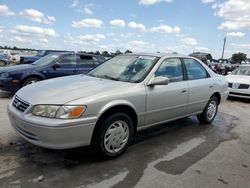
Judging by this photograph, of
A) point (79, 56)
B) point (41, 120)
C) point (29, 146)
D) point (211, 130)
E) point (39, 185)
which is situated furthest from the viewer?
point (79, 56)

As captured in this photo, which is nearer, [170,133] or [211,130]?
[170,133]

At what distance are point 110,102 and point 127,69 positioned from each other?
1097 mm

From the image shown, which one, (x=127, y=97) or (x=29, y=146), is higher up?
(x=127, y=97)

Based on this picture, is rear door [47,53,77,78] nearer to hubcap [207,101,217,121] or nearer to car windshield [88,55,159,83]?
car windshield [88,55,159,83]

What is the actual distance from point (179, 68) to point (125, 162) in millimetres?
2215

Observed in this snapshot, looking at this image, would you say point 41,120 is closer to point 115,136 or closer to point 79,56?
point 115,136

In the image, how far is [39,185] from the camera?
3025 millimetres

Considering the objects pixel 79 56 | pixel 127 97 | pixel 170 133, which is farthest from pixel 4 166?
pixel 79 56

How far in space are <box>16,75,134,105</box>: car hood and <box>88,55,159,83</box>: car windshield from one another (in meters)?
0.25

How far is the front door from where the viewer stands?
4.31 meters

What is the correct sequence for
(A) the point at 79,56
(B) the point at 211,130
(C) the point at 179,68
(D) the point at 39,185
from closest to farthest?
(D) the point at 39,185, (C) the point at 179,68, (B) the point at 211,130, (A) the point at 79,56

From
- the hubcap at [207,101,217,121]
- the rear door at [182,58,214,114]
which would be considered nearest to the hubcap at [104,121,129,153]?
the rear door at [182,58,214,114]

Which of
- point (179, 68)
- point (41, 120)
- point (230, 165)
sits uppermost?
point (179, 68)

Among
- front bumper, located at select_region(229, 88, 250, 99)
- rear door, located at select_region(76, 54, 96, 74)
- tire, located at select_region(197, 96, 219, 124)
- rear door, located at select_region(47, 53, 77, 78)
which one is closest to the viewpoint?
tire, located at select_region(197, 96, 219, 124)
